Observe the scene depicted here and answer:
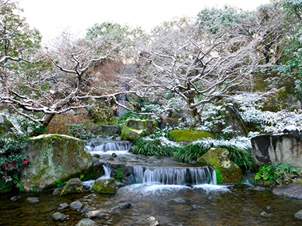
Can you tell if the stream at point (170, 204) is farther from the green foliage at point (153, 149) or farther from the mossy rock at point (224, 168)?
the green foliage at point (153, 149)

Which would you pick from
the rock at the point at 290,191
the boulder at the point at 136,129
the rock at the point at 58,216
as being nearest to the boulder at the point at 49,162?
the rock at the point at 58,216

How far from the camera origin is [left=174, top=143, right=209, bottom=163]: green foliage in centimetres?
780

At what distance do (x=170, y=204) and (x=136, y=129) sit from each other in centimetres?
665

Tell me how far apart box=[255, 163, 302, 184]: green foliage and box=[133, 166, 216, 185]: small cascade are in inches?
58.0

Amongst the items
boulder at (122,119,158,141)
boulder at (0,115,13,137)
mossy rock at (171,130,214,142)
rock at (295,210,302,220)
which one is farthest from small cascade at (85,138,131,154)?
rock at (295,210,302,220)

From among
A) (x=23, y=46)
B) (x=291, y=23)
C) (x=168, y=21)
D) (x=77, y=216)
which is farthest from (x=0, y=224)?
(x=168, y=21)

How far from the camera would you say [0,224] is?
3.80 meters

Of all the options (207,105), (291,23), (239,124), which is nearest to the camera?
(239,124)

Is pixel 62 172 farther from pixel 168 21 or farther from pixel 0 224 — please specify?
pixel 168 21

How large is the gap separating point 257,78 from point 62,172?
45.9 feet

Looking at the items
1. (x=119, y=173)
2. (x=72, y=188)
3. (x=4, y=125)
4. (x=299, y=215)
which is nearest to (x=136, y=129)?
(x=119, y=173)

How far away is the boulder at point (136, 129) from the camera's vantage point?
1085 centimetres

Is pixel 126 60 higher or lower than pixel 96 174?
higher

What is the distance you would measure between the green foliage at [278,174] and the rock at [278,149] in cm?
20
